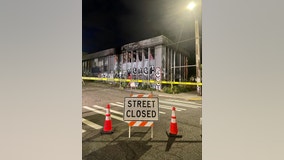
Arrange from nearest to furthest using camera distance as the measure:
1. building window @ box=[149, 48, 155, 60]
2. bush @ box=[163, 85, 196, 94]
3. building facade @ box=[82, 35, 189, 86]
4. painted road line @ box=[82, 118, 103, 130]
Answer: painted road line @ box=[82, 118, 103, 130] → building facade @ box=[82, 35, 189, 86] → bush @ box=[163, 85, 196, 94] → building window @ box=[149, 48, 155, 60]

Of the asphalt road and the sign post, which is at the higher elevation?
the sign post

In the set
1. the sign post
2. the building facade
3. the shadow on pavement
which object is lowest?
the shadow on pavement

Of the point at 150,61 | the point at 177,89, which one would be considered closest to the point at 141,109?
the point at 177,89

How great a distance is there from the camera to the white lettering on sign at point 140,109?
8.92ft

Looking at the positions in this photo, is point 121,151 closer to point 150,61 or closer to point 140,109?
point 140,109

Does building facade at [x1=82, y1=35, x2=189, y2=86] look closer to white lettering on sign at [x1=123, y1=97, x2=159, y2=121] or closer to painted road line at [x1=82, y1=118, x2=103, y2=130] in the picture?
painted road line at [x1=82, y1=118, x2=103, y2=130]

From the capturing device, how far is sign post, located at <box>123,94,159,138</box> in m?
2.72

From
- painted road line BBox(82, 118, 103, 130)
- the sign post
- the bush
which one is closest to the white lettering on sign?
the sign post

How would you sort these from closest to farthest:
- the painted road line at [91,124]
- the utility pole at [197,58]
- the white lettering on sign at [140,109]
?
the white lettering on sign at [140,109]
the painted road line at [91,124]
the utility pole at [197,58]

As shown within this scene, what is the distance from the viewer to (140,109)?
275 centimetres

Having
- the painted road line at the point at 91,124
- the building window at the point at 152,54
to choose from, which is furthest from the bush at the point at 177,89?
the painted road line at the point at 91,124

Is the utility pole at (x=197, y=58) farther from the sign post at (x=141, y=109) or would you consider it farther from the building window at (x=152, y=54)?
the sign post at (x=141, y=109)
